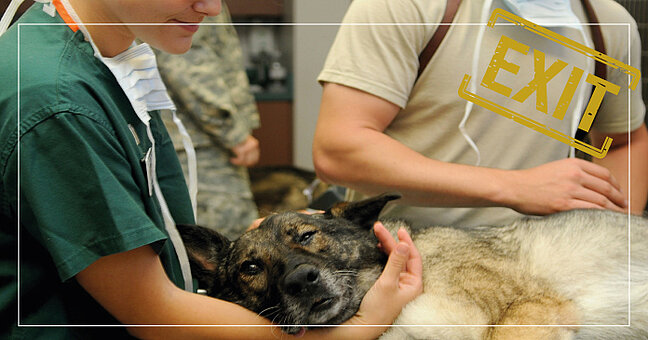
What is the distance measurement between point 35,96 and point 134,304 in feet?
1.39

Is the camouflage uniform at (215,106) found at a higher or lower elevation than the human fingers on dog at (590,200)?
higher

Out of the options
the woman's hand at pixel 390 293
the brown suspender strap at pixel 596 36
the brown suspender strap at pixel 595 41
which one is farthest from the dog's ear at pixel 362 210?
the brown suspender strap at pixel 596 36

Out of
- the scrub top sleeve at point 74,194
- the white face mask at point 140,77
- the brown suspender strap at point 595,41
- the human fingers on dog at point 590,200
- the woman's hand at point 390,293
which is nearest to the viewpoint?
the scrub top sleeve at point 74,194

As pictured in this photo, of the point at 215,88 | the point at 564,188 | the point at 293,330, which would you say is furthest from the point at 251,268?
the point at 564,188

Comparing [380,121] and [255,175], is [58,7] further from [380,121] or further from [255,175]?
[380,121]

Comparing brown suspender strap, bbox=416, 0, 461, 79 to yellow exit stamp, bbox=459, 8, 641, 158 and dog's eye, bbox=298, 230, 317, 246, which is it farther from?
dog's eye, bbox=298, 230, 317, 246

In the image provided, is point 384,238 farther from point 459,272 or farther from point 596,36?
point 596,36

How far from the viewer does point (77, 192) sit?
94cm

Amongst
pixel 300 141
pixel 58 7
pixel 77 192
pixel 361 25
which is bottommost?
pixel 300 141

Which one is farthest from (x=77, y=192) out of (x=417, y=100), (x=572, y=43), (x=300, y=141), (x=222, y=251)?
(x=572, y=43)

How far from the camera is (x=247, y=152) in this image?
135 cm

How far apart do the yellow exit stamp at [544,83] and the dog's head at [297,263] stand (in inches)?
14.6

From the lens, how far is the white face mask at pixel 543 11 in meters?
1.30

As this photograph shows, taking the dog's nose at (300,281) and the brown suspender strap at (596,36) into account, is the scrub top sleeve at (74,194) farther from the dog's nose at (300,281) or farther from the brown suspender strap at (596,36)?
the brown suspender strap at (596,36)
